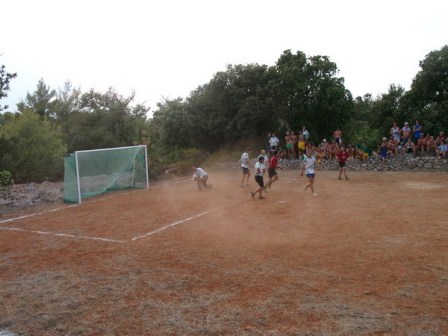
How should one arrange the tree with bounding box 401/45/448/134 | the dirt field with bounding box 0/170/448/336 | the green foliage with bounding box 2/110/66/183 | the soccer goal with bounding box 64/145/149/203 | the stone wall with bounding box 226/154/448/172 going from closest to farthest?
the dirt field with bounding box 0/170/448/336 < the soccer goal with bounding box 64/145/149/203 < the stone wall with bounding box 226/154/448/172 < the tree with bounding box 401/45/448/134 < the green foliage with bounding box 2/110/66/183

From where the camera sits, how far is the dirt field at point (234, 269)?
18.4ft

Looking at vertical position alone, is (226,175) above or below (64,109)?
below

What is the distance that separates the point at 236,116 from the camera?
3167 centimetres

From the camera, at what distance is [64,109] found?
4309cm

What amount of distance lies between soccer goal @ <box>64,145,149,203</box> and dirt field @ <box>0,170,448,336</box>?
294 cm

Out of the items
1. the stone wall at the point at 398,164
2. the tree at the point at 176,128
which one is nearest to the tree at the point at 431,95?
the stone wall at the point at 398,164

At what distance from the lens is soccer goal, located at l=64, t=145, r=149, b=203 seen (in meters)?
17.1

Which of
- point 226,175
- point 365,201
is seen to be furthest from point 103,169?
point 365,201

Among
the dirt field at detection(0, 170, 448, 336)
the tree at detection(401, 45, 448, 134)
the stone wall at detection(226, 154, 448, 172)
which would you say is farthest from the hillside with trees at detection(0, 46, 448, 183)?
the dirt field at detection(0, 170, 448, 336)

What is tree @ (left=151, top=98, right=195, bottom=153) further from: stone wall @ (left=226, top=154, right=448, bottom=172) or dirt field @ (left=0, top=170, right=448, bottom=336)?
dirt field @ (left=0, top=170, right=448, bottom=336)

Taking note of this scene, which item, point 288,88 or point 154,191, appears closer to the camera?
point 154,191

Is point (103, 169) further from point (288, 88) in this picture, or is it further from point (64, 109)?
point (64, 109)

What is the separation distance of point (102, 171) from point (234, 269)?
1262cm

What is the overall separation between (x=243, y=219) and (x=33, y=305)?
252 inches
